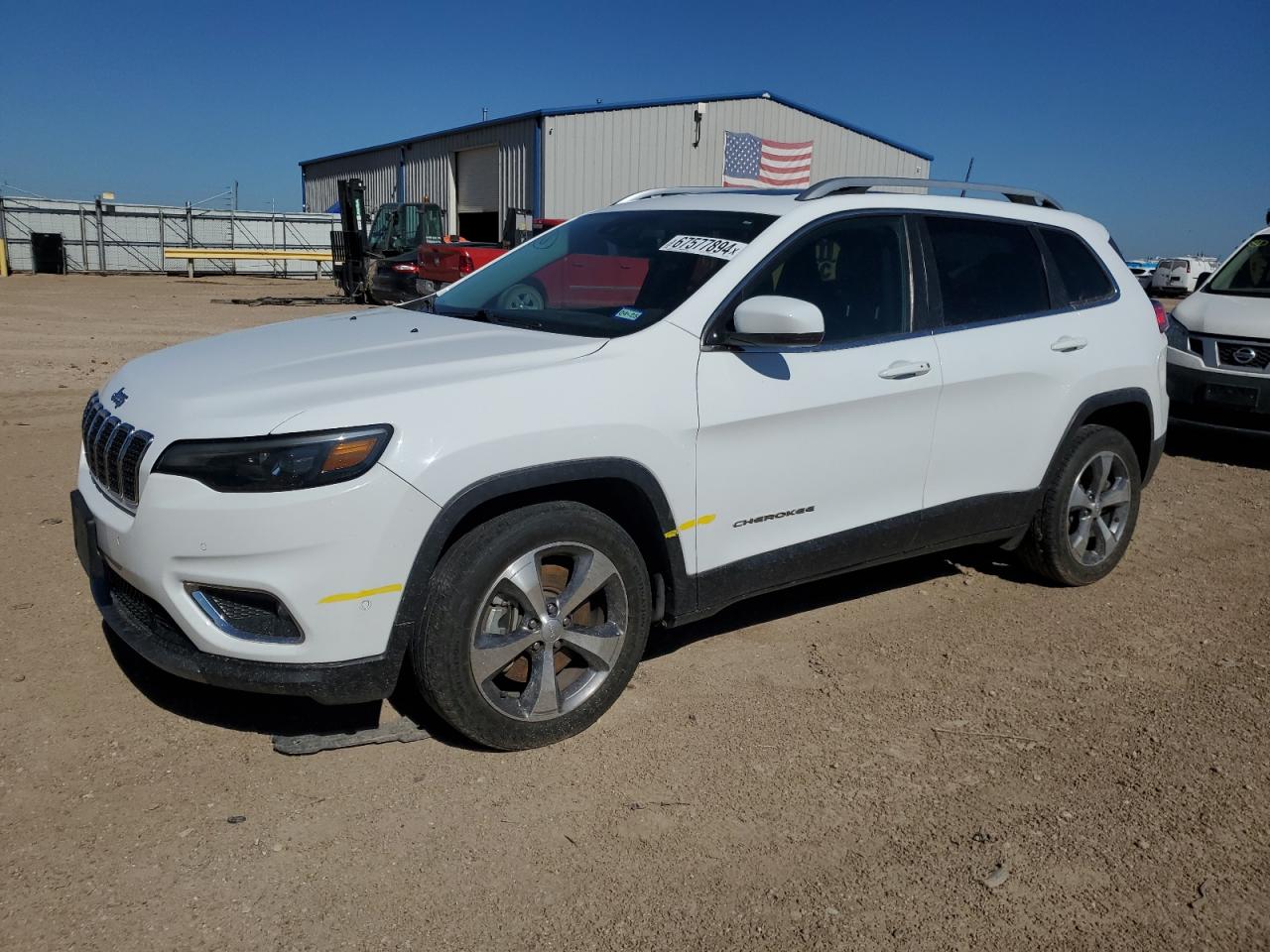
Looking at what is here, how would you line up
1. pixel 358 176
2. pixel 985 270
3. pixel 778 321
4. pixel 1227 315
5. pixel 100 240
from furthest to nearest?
pixel 358 176, pixel 100 240, pixel 1227 315, pixel 985 270, pixel 778 321

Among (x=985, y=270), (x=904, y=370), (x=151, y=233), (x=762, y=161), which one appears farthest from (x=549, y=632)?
(x=151, y=233)

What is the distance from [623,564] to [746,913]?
1.15m

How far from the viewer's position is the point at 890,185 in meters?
4.31

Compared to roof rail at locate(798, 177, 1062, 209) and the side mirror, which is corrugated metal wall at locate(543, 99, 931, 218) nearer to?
roof rail at locate(798, 177, 1062, 209)

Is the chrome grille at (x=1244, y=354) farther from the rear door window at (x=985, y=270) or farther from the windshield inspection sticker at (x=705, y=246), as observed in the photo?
the windshield inspection sticker at (x=705, y=246)

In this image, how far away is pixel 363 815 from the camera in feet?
9.89

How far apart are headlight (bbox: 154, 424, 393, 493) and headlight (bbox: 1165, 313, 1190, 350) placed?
24.9ft

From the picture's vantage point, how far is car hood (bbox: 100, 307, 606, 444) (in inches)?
114

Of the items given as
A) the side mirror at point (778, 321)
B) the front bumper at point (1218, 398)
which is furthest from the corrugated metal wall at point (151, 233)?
the side mirror at point (778, 321)

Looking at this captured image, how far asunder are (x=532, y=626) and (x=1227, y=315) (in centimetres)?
729

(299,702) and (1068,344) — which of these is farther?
(1068,344)

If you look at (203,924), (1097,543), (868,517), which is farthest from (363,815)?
(1097,543)

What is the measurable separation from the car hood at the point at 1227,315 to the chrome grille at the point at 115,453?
7.96 m

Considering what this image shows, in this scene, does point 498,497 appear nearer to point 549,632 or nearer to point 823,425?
point 549,632
